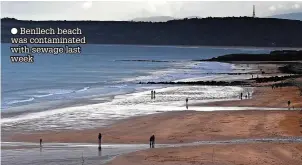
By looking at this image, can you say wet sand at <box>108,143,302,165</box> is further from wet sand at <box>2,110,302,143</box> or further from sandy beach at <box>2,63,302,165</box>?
wet sand at <box>2,110,302,143</box>

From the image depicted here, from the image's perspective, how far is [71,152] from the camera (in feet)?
78.8

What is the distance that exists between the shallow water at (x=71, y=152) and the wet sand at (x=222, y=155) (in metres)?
1.06

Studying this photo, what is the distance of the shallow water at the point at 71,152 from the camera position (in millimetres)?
22188

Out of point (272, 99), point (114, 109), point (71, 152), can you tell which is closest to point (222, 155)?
point (71, 152)

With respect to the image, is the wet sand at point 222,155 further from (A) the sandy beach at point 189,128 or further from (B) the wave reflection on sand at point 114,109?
(B) the wave reflection on sand at point 114,109

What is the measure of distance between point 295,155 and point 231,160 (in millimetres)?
2820

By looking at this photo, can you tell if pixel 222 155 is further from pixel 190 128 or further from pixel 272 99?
pixel 272 99

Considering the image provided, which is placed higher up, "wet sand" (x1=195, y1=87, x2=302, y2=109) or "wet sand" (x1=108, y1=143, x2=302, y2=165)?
"wet sand" (x1=195, y1=87, x2=302, y2=109)

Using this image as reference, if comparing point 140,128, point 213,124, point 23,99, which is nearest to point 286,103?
point 213,124

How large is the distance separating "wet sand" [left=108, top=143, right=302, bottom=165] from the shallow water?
1.06 meters

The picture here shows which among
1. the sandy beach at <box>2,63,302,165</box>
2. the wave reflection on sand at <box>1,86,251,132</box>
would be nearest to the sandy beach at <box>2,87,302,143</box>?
the sandy beach at <box>2,63,302,165</box>

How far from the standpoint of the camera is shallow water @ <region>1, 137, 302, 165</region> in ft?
72.8

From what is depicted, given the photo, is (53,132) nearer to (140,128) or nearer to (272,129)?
(140,128)

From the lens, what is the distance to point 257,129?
3033 cm
